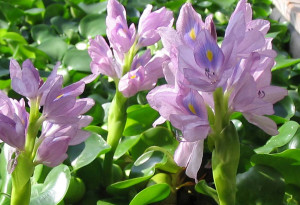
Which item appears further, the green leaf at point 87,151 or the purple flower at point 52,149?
the green leaf at point 87,151

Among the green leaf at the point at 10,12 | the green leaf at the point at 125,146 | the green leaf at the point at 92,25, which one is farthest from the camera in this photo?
the green leaf at the point at 10,12

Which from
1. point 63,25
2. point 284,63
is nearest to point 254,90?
point 284,63

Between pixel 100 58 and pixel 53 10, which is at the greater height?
pixel 100 58

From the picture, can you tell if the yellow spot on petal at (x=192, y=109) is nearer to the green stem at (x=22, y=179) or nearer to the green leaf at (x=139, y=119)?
the green stem at (x=22, y=179)

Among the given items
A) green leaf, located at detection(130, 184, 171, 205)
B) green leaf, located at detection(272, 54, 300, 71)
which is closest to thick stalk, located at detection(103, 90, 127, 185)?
green leaf, located at detection(130, 184, 171, 205)

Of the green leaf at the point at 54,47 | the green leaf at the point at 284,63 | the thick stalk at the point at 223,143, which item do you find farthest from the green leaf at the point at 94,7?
the thick stalk at the point at 223,143

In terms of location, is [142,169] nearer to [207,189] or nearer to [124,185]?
[124,185]
